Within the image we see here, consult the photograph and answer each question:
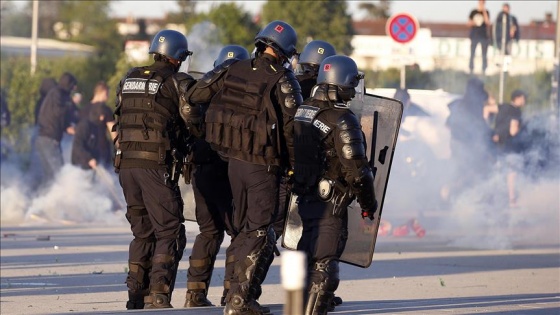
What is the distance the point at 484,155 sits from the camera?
1975cm

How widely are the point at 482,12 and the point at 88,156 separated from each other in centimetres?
707

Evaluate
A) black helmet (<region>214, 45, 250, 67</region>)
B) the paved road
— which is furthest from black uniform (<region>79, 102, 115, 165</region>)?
black helmet (<region>214, 45, 250, 67</region>)

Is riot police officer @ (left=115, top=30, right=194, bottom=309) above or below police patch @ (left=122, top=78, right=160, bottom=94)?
below

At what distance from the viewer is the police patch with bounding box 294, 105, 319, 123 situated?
8266 mm

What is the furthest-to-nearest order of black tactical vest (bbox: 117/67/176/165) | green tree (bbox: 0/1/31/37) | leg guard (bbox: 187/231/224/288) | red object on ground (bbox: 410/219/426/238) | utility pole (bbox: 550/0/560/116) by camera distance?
green tree (bbox: 0/1/31/37) → utility pole (bbox: 550/0/560/116) → red object on ground (bbox: 410/219/426/238) → leg guard (bbox: 187/231/224/288) → black tactical vest (bbox: 117/67/176/165)

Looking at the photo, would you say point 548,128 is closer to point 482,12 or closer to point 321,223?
point 482,12

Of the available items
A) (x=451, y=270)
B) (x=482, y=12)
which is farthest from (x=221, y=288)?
(x=482, y=12)

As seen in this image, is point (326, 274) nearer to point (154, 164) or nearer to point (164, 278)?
point (164, 278)

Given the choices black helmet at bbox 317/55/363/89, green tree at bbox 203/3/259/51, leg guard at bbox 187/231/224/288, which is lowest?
leg guard at bbox 187/231/224/288

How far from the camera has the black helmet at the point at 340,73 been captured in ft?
27.7

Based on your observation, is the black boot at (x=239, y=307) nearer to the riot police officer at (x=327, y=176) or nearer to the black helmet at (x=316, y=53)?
the riot police officer at (x=327, y=176)

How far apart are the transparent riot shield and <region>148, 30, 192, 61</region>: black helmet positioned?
1292mm

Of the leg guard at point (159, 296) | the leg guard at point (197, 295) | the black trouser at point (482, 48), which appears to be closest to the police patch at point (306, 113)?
the leg guard at point (159, 296)

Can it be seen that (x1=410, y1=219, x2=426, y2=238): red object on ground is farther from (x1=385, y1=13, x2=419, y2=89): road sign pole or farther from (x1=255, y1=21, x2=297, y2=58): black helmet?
(x1=255, y1=21, x2=297, y2=58): black helmet
